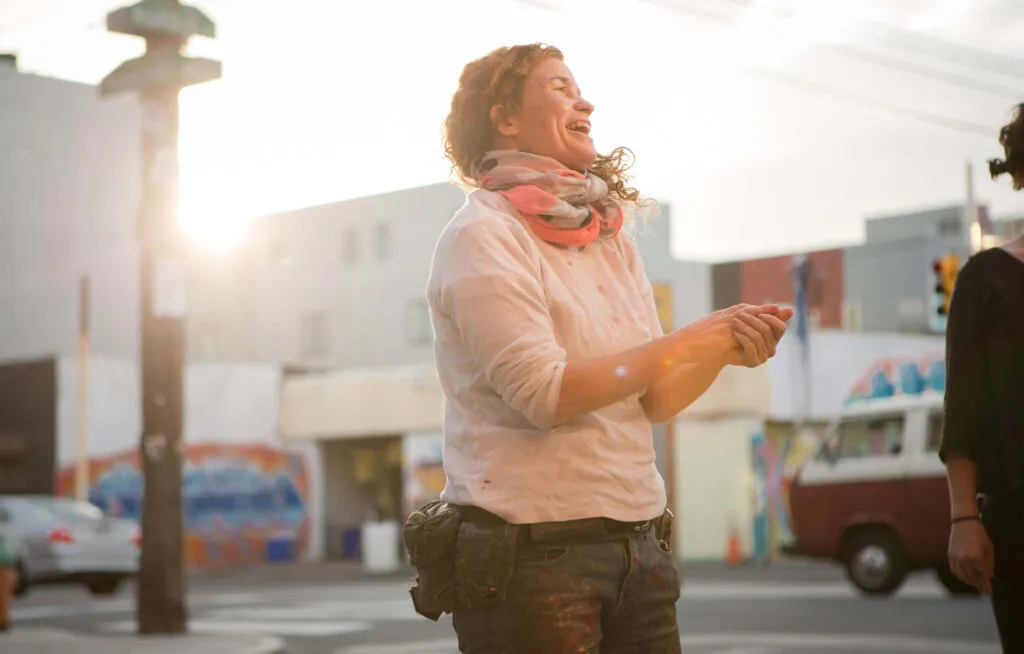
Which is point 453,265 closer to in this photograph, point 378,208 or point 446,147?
point 446,147

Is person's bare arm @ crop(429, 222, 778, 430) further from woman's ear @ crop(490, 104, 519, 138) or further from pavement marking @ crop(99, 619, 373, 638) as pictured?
pavement marking @ crop(99, 619, 373, 638)

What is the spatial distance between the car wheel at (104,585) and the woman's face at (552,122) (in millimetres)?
22598

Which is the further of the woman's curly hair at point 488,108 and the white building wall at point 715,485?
the white building wall at point 715,485

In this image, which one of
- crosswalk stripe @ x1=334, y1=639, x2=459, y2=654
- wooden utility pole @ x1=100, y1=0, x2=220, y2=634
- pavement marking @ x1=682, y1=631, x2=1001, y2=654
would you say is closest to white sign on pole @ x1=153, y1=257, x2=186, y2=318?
wooden utility pole @ x1=100, y1=0, x2=220, y2=634

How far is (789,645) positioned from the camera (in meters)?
12.0

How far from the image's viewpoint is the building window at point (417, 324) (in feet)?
157

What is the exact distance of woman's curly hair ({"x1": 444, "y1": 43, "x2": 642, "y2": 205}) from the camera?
296 cm

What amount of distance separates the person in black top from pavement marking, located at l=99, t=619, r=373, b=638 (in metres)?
12.0

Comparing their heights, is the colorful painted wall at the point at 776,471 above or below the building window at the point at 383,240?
below

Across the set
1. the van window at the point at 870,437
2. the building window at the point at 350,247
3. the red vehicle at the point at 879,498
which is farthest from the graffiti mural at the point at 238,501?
the van window at the point at 870,437

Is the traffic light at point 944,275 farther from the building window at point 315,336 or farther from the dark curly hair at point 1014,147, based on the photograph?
the building window at point 315,336

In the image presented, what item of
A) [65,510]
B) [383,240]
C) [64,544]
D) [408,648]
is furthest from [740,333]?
[383,240]

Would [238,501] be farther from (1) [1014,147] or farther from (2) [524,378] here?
(2) [524,378]

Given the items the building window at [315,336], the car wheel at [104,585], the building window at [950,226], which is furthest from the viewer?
the building window at [950,226]
